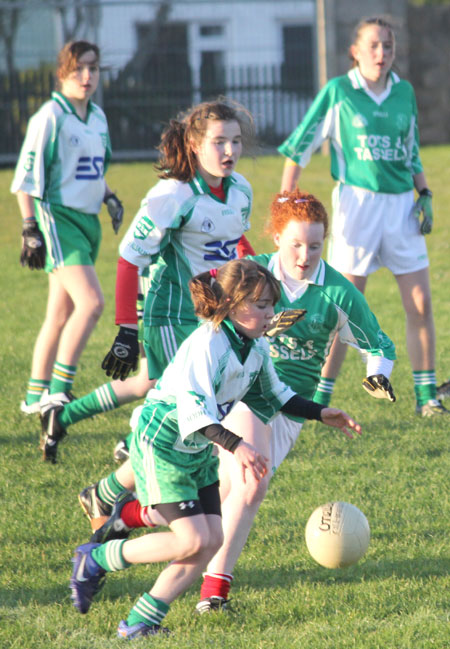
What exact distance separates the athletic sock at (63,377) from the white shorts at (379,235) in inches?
70.0

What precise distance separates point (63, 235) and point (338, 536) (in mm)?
2962

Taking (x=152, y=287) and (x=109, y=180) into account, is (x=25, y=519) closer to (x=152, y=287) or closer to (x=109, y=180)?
(x=152, y=287)

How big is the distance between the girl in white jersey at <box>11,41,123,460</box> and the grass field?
661 mm

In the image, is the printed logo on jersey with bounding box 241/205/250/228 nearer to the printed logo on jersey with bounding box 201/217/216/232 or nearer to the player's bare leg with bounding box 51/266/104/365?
the printed logo on jersey with bounding box 201/217/216/232

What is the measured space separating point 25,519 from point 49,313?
79.1 inches

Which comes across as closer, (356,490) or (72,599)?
(72,599)

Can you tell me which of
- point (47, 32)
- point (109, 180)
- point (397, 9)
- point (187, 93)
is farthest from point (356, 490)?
point (47, 32)

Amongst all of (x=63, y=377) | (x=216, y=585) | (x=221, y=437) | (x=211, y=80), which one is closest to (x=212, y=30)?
(x=211, y=80)

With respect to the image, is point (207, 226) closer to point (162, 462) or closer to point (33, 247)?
point (162, 462)

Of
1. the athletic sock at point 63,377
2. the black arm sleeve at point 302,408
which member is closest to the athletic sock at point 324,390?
Result: the athletic sock at point 63,377

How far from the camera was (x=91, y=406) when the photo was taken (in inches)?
210

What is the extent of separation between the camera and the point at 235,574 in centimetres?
412

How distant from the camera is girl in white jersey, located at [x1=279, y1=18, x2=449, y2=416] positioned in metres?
6.23

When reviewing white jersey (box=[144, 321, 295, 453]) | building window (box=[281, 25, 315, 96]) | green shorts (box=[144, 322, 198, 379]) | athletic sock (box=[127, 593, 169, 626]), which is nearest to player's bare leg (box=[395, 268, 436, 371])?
green shorts (box=[144, 322, 198, 379])
